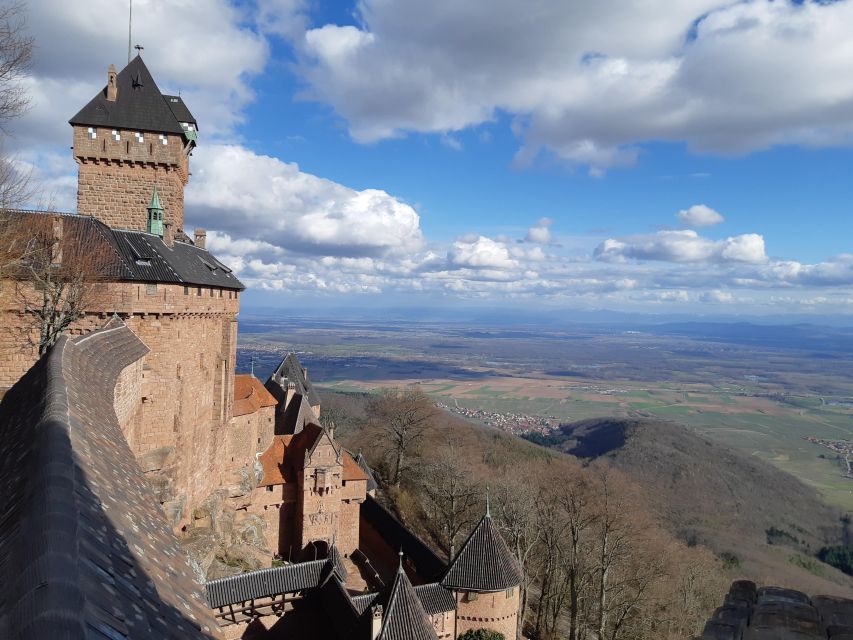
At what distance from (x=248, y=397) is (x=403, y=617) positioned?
15.1 meters

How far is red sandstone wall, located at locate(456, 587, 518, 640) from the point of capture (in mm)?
22516

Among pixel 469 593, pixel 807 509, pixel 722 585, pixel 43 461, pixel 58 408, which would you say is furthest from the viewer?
pixel 807 509

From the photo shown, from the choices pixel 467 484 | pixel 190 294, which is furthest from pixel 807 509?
pixel 190 294

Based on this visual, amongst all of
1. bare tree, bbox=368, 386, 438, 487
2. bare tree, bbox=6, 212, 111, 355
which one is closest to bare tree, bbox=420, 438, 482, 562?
bare tree, bbox=368, 386, 438, 487

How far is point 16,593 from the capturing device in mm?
2426

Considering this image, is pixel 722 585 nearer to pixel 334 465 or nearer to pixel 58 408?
pixel 334 465

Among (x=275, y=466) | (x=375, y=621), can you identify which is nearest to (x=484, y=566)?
(x=375, y=621)

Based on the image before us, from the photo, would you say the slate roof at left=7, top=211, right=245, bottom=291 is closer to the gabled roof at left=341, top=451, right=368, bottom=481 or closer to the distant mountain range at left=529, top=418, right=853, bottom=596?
the gabled roof at left=341, top=451, right=368, bottom=481

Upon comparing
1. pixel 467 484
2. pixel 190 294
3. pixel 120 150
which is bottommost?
pixel 467 484

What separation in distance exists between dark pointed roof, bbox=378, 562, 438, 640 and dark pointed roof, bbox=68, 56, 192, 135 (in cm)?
1967

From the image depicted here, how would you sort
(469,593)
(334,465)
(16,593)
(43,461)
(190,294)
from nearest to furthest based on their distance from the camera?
1. (16,593)
2. (43,461)
3. (190,294)
4. (469,593)
5. (334,465)

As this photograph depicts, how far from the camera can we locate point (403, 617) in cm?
1808

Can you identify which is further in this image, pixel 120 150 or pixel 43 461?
pixel 120 150

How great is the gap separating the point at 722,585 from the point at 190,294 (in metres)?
41.0
